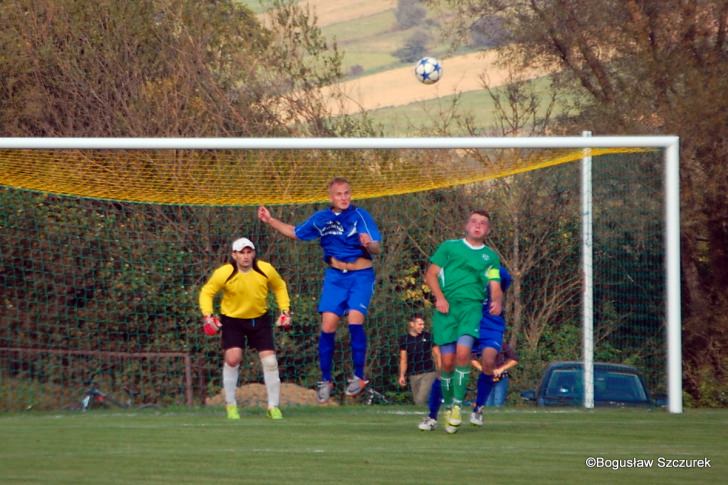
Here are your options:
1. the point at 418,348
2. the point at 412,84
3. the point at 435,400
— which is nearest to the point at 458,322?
the point at 435,400

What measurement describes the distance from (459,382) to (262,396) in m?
6.45

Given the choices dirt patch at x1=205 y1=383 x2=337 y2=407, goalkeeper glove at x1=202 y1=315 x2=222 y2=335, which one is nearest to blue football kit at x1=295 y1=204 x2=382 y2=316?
goalkeeper glove at x1=202 y1=315 x2=222 y2=335

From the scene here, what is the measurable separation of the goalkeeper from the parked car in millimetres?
3601

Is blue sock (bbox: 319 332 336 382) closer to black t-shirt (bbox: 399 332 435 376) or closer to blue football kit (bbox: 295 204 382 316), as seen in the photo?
blue football kit (bbox: 295 204 382 316)

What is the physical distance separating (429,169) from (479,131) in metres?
8.80

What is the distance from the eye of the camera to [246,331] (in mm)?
11188

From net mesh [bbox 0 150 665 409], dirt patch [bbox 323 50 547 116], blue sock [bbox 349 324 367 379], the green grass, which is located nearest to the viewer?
blue sock [bbox 349 324 367 379]

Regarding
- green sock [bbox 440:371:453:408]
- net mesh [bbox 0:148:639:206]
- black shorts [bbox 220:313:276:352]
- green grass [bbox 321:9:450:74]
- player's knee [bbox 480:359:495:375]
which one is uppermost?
green grass [bbox 321:9:450:74]

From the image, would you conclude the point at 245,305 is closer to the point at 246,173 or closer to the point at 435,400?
the point at 435,400

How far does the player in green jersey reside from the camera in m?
9.26

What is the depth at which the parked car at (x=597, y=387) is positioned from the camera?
13.7 meters

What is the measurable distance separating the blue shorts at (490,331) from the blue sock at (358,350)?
4.78ft

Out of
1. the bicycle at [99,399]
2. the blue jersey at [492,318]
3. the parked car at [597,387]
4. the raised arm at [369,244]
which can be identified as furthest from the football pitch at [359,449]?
the bicycle at [99,399]

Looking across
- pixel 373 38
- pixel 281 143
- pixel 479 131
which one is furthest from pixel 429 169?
pixel 373 38
